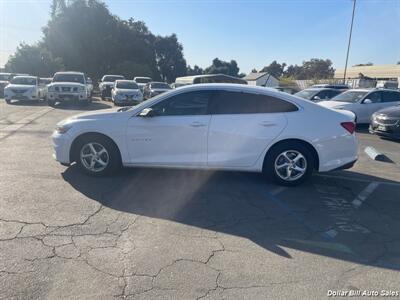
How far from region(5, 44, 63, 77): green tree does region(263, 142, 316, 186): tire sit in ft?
140

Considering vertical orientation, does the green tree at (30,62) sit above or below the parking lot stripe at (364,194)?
above

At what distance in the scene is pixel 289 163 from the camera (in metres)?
5.65

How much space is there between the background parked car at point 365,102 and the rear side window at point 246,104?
868 cm

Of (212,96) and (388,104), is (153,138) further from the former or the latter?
(388,104)

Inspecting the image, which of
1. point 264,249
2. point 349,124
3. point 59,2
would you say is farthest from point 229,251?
point 59,2

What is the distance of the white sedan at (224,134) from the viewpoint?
5527 millimetres

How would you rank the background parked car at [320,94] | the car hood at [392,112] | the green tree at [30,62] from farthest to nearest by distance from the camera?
the green tree at [30,62] < the background parked car at [320,94] < the car hood at [392,112]

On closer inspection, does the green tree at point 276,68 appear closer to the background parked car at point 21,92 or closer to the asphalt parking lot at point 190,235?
the background parked car at point 21,92

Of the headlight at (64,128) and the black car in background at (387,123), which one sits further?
the black car in background at (387,123)

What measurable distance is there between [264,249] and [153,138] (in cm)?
266

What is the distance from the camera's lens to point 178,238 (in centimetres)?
385

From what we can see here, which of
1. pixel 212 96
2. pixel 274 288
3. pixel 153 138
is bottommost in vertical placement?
pixel 274 288

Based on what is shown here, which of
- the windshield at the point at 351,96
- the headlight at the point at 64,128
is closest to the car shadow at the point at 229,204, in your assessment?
the headlight at the point at 64,128

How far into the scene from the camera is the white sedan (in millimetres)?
5527
